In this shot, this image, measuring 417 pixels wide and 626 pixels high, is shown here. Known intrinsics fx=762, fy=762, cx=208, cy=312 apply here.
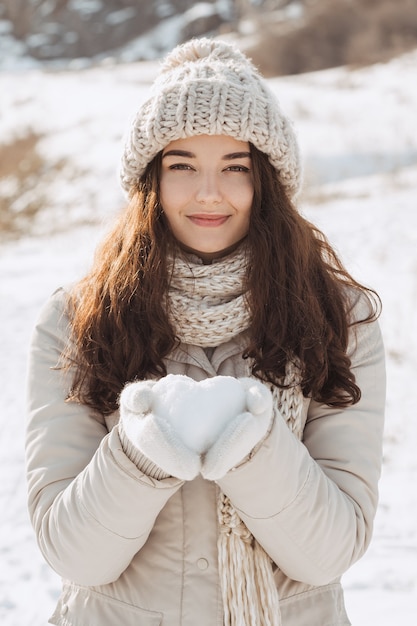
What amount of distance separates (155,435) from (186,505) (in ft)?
1.53

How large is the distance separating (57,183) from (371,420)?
42.8ft

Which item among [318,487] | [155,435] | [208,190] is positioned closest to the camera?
[155,435]

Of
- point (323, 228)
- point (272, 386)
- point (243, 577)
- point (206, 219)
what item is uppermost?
point (206, 219)

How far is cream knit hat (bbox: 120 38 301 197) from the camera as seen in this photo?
193 centimetres

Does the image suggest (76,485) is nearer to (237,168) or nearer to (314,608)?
(314,608)

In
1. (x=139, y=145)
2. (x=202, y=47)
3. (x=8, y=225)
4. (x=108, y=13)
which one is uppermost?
(x=108, y=13)

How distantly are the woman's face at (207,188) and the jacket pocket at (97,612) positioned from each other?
92 cm

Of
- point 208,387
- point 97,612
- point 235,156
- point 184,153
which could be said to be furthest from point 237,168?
point 97,612

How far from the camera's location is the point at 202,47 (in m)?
2.13

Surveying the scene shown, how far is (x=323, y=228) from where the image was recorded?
29.0 feet

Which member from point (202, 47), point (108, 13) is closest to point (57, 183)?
point (202, 47)

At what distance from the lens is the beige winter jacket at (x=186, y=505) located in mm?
1602

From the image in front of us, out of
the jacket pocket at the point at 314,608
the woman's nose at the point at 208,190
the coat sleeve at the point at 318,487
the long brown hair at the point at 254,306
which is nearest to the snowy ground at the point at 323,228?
the long brown hair at the point at 254,306

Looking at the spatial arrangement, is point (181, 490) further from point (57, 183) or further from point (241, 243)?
point (57, 183)
